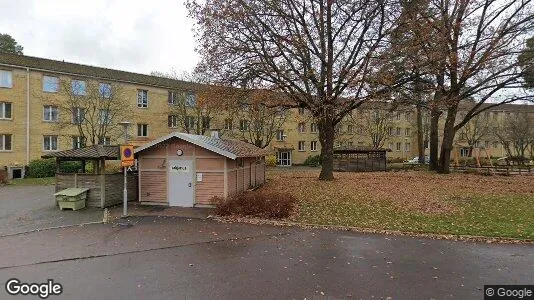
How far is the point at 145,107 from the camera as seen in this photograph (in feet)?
136

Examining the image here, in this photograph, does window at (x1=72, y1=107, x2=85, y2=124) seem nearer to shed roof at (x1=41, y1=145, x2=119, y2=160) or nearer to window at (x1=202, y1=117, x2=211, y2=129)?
window at (x1=202, y1=117, x2=211, y2=129)

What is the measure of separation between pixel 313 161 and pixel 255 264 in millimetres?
45856

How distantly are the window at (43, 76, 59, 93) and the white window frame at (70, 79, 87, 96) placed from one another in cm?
164

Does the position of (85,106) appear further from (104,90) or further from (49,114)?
(49,114)

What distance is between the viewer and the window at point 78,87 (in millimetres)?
34656

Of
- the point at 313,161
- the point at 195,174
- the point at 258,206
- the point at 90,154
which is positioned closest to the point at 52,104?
the point at 90,154

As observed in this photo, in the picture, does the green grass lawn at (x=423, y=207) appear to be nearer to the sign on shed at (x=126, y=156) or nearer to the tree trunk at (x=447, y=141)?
the sign on shed at (x=126, y=156)

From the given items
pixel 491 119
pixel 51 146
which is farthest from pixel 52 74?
pixel 491 119

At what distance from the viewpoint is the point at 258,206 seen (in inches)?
563

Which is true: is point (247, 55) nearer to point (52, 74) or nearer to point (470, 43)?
point (470, 43)

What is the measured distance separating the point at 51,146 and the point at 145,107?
1034 centimetres

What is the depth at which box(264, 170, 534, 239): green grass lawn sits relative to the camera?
12.5m

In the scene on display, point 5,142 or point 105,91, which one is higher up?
point 105,91

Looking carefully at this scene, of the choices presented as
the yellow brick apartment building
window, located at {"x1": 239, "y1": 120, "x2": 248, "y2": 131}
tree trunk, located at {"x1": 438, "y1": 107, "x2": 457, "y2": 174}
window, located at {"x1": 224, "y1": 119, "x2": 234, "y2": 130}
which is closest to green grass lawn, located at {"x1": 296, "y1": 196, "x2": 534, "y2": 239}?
the yellow brick apartment building
